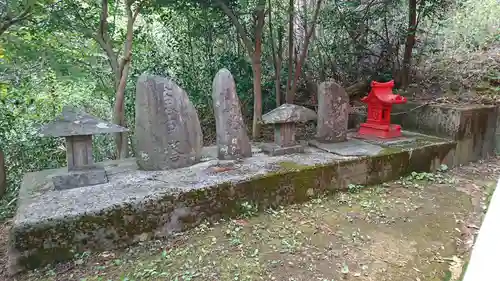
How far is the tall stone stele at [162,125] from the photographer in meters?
3.62

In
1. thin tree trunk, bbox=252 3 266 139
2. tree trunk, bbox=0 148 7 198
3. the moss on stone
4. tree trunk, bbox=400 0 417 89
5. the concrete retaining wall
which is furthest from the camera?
tree trunk, bbox=400 0 417 89

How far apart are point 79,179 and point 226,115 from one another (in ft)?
5.52

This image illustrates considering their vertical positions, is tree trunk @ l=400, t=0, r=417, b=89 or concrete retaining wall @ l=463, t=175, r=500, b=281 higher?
tree trunk @ l=400, t=0, r=417, b=89

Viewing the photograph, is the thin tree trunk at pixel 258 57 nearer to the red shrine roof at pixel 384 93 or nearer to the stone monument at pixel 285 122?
the stone monument at pixel 285 122

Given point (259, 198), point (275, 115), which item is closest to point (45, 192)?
point (259, 198)

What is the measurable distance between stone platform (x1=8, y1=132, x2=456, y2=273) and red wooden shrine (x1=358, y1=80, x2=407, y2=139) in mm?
525

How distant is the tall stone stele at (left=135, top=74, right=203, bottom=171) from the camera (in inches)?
142

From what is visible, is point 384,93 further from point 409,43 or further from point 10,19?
point 10,19

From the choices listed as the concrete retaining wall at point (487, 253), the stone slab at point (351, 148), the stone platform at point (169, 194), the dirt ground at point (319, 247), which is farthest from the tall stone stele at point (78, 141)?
the concrete retaining wall at point (487, 253)

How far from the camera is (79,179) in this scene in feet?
10.9

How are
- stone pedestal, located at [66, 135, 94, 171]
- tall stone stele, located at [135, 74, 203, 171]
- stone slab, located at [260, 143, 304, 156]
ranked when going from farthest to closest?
1. stone slab, located at [260, 143, 304, 156]
2. tall stone stele, located at [135, 74, 203, 171]
3. stone pedestal, located at [66, 135, 94, 171]

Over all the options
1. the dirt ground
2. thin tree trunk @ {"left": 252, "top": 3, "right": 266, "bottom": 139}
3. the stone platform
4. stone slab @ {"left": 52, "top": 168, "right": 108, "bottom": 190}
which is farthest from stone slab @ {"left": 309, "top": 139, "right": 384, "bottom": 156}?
stone slab @ {"left": 52, "top": 168, "right": 108, "bottom": 190}

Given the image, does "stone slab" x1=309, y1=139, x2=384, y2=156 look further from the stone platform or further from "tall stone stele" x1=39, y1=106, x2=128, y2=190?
"tall stone stele" x1=39, y1=106, x2=128, y2=190

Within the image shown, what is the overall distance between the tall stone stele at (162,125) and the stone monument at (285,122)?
3.37 feet
